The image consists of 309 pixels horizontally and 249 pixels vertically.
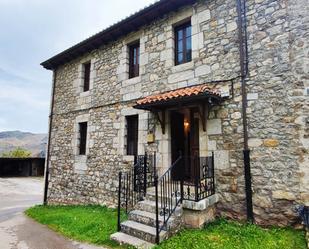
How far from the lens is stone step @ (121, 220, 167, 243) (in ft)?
15.0

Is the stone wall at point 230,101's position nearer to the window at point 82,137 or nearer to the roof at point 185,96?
the roof at point 185,96

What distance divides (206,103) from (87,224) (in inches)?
170

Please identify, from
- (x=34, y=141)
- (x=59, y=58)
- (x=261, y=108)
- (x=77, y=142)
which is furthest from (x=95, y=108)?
(x=34, y=141)

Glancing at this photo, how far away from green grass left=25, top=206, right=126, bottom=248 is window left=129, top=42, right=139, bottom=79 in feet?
15.0

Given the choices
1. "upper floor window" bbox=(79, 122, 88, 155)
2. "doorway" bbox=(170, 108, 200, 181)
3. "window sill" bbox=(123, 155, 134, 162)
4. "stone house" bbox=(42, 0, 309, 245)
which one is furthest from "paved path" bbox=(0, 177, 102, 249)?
"doorway" bbox=(170, 108, 200, 181)

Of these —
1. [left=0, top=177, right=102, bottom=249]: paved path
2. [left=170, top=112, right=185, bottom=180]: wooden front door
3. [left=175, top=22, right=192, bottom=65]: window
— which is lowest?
[left=0, top=177, right=102, bottom=249]: paved path

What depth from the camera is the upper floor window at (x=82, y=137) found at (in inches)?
378

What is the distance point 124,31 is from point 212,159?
18.0 feet

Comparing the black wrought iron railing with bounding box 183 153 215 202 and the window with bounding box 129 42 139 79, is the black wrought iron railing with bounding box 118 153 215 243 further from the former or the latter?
the window with bounding box 129 42 139 79

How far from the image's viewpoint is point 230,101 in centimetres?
568

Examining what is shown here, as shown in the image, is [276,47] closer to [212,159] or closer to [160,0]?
[212,159]

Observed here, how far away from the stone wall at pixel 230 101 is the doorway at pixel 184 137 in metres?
0.39

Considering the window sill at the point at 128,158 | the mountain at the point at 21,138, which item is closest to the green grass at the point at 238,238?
the window sill at the point at 128,158

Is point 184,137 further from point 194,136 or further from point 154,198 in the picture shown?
point 154,198
